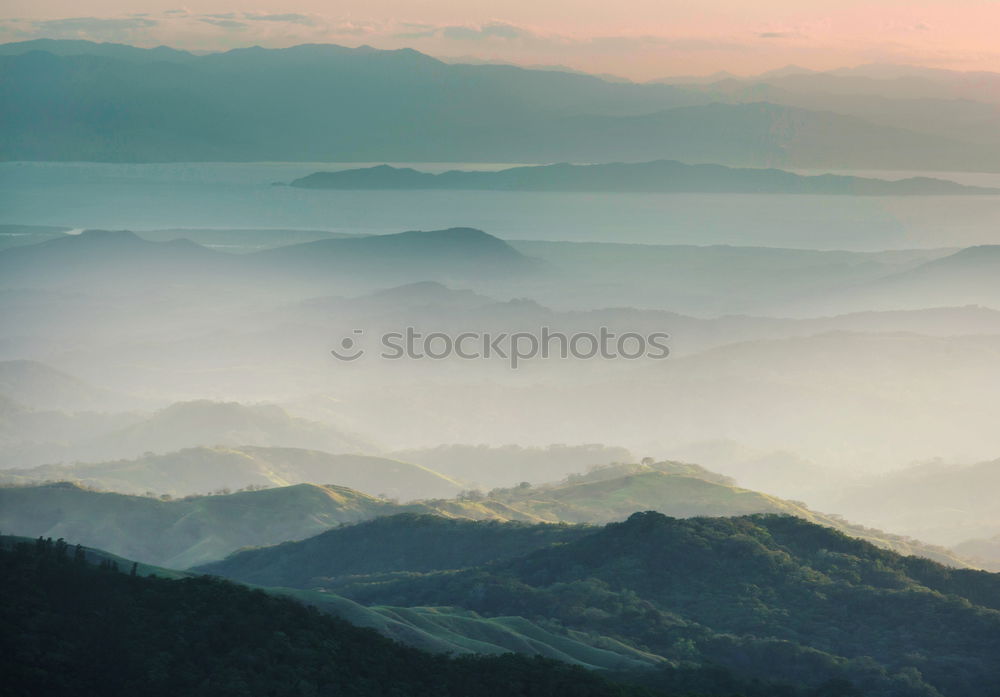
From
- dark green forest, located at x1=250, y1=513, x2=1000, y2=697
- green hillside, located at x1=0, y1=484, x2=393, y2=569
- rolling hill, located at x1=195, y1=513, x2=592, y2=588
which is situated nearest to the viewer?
dark green forest, located at x1=250, y1=513, x2=1000, y2=697

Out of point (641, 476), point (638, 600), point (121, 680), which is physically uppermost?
point (641, 476)

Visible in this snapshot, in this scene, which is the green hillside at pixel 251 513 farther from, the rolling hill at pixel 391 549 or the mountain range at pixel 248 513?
the rolling hill at pixel 391 549

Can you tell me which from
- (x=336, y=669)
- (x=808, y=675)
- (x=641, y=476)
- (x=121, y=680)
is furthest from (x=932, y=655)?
(x=641, y=476)

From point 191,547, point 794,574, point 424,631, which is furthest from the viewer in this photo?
point 191,547

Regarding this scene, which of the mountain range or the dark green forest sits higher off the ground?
the mountain range

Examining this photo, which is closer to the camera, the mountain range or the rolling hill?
the rolling hill

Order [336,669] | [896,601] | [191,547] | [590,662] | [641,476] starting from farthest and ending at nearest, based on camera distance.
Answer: [641,476]
[191,547]
[896,601]
[590,662]
[336,669]

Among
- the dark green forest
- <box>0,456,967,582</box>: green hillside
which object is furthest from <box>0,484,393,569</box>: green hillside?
the dark green forest

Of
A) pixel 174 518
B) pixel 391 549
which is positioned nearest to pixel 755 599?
pixel 391 549

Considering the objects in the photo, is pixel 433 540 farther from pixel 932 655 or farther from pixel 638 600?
pixel 932 655

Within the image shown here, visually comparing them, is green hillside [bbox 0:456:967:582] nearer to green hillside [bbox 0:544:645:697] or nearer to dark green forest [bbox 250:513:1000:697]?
dark green forest [bbox 250:513:1000:697]

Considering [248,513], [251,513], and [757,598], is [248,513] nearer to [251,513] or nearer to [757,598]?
[251,513]
